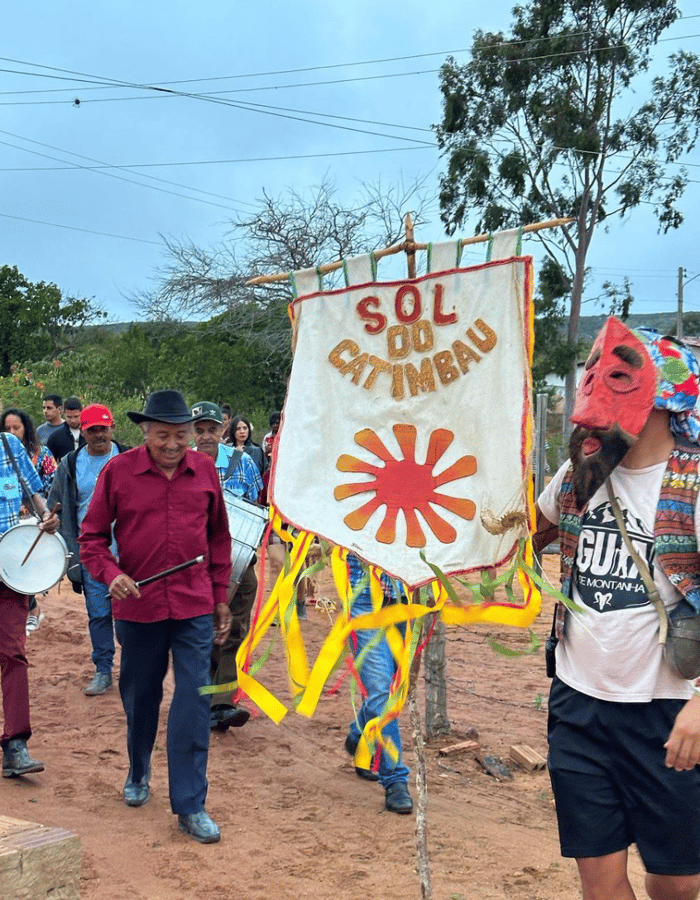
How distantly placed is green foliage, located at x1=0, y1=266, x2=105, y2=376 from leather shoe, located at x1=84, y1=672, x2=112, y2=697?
1370 inches

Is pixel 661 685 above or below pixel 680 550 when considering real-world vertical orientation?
below

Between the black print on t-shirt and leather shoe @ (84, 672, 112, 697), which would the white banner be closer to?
the black print on t-shirt

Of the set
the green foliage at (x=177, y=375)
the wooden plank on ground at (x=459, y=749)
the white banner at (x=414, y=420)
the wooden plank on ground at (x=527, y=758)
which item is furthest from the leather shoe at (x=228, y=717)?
the green foliage at (x=177, y=375)

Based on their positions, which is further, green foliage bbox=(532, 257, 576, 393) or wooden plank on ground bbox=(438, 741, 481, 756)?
green foliage bbox=(532, 257, 576, 393)

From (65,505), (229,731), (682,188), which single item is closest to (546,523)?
(229,731)

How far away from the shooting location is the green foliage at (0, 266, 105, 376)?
4081 cm

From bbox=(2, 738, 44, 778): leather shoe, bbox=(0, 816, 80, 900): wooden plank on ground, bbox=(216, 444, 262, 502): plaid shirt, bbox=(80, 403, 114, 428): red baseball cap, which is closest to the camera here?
bbox=(0, 816, 80, 900): wooden plank on ground

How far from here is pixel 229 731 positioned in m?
6.57

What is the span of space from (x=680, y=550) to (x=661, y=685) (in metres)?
0.37

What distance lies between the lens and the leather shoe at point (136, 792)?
5242 millimetres

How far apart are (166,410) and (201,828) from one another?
190 centimetres

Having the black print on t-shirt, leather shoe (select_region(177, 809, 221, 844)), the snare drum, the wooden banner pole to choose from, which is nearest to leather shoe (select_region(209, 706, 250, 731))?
the snare drum

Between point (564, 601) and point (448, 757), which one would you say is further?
point (448, 757)

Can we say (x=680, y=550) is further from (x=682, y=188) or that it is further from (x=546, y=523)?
(x=682, y=188)
